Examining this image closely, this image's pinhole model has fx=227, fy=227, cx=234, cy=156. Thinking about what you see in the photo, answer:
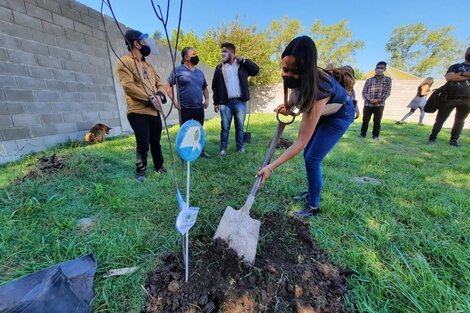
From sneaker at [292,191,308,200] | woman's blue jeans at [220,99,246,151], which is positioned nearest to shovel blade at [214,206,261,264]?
sneaker at [292,191,308,200]

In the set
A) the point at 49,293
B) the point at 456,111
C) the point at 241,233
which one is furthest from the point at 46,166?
the point at 456,111

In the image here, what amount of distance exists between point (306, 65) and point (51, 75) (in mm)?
4433

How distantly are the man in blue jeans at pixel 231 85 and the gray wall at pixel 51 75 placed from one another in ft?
9.01

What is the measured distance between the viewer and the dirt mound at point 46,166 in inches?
102

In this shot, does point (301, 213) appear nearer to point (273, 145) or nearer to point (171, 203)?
point (273, 145)

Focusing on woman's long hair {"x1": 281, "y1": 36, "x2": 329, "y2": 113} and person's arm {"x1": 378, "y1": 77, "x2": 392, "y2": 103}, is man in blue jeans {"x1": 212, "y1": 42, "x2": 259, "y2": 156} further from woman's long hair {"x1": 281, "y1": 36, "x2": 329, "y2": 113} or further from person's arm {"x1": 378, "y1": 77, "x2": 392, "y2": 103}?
person's arm {"x1": 378, "y1": 77, "x2": 392, "y2": 103}

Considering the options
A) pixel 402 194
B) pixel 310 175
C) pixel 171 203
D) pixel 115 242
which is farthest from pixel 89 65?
pixel 402 194

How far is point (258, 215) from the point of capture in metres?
2.05

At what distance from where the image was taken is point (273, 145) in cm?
193

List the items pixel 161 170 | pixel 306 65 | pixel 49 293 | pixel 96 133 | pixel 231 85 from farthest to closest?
pixel 96 133
pixel 231 85
pixel 161 170
pixel 306 65
pixel 49 293

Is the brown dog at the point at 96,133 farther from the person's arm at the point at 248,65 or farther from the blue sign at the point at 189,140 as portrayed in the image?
the blue sign at the point at 189,140

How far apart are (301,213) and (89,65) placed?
16.1 ft

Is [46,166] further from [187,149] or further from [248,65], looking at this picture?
[248,65]

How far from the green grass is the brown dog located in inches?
50.8
